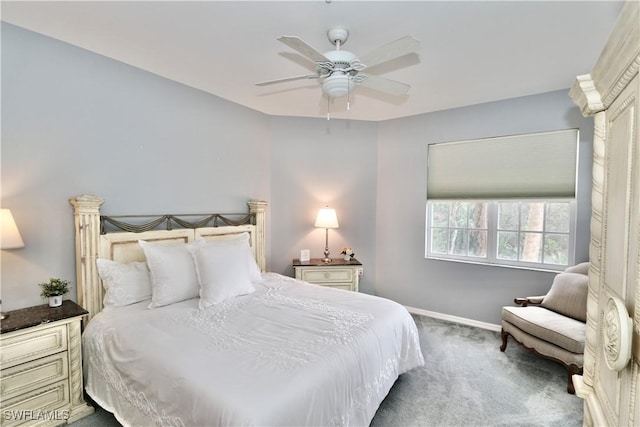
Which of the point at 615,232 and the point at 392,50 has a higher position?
the point at 392,50

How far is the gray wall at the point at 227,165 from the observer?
2.16 meters

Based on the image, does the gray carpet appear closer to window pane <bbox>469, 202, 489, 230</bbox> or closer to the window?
the window

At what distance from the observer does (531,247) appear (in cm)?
343

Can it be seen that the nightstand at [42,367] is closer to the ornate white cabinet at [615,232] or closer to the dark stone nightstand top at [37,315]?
the dark stone nightstand top at [37,315]

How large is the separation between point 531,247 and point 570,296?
765 millimetres

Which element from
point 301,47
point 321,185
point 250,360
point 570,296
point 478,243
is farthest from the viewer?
point 321,185

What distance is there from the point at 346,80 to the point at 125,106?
2.00 meters

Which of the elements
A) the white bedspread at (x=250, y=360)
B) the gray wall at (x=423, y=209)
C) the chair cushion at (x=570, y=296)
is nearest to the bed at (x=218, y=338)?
the white bedspread at (x=250, y=360)

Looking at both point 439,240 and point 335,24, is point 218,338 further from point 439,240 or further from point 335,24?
point 439,240

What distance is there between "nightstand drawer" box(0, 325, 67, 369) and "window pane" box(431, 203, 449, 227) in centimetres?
393

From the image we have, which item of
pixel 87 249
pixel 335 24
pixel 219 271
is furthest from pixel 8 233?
pixel 335 24

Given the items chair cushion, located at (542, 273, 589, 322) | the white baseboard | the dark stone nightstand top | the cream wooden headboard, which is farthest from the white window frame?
the dark stone nightstand top

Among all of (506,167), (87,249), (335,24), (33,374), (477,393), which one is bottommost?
(477,393)

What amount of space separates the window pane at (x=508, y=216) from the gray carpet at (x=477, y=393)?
1.32 m
